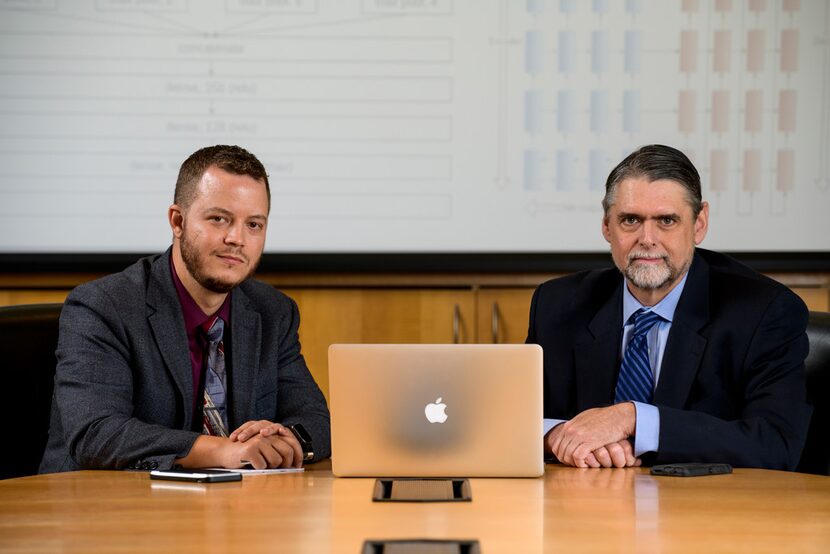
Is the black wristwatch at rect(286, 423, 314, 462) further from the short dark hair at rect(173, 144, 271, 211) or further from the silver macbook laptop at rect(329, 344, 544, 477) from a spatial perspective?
the short dark hair at rect(173, 144, 271, 211)

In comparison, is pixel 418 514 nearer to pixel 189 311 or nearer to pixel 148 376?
pixel 148 376

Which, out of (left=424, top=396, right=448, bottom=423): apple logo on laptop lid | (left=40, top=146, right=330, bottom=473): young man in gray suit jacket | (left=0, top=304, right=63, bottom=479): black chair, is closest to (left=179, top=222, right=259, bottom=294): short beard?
(left=40, top=146, right=330, bottom=473): young man in gray suit jacket

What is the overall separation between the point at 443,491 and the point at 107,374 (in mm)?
920

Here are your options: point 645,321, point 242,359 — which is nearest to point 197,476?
point 242,359

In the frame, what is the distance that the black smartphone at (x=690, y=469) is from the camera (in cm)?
204

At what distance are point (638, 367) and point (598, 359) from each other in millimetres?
103

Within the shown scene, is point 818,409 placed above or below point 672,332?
below

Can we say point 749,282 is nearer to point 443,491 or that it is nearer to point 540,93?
point 443,491

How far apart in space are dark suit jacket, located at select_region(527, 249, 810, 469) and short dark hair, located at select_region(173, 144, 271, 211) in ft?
2.81

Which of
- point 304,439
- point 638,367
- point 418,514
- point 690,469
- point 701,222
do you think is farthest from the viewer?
point 701,222

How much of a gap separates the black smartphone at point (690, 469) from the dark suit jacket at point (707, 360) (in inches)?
3.7

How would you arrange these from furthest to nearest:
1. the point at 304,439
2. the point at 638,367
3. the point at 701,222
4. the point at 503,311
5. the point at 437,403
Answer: the point at 503,311
the point at 701,222
the point at 638,367
the point at 304,439
the point at 437,403

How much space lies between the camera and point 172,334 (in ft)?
8.09

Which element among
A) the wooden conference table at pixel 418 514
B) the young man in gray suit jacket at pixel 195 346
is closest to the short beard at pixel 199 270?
the young man in gray suit jacket at pixel 195 346
